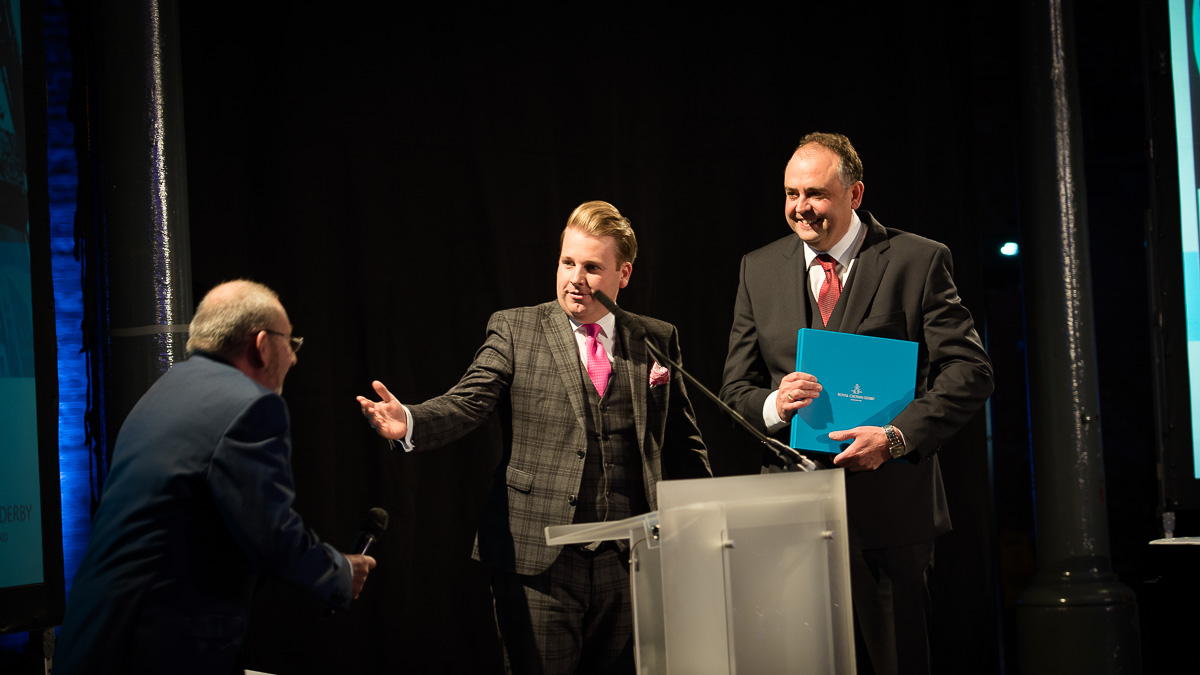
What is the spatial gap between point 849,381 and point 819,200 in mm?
518

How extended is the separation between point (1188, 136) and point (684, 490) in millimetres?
2721

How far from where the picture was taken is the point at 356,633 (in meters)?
3.57

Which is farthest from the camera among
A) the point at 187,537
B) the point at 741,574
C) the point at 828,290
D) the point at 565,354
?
the point at 565,354

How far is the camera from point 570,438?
2.68 meters

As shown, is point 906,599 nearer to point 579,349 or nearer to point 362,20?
point 579,349

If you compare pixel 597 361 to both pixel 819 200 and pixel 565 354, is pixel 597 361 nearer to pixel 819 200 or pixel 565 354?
pixel 565 354

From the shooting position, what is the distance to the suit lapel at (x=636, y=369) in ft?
8.96

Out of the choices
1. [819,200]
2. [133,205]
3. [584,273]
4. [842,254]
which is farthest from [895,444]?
[133,205]

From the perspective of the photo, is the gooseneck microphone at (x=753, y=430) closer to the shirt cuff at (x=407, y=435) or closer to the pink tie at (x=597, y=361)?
the pink tie at (x=597, y=361)

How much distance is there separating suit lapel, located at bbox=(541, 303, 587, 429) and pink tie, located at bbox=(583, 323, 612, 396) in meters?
0.04

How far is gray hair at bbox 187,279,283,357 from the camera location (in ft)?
6.82

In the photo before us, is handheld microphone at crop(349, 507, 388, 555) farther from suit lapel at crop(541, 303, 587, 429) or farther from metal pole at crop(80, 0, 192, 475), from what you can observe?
metal pole at crop(80, 0, 192, 475)

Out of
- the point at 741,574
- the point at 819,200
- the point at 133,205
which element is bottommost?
the point at 741,574

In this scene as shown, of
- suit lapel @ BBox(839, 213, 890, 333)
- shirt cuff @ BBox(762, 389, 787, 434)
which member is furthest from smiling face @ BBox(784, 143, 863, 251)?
shirt cuff @ BBox(762, 389, 787, 434)
